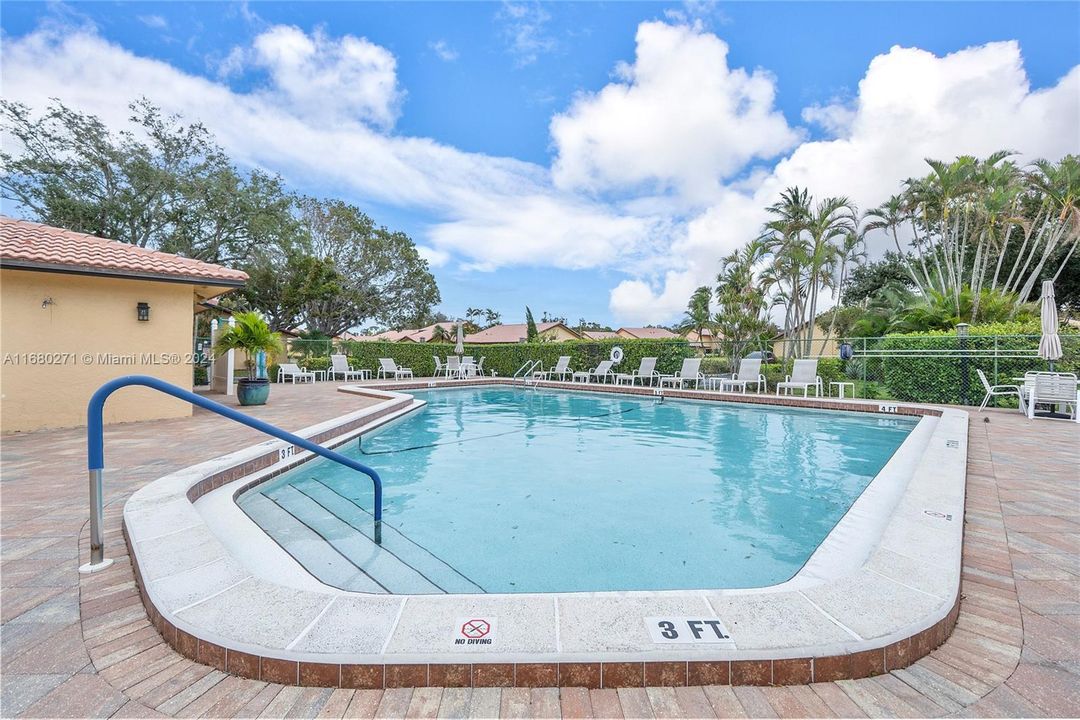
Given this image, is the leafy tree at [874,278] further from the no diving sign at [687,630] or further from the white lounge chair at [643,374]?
the no diving sign at [687,630]

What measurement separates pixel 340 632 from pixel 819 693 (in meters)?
1.76

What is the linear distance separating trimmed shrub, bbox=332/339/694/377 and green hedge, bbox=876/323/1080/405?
5.76m

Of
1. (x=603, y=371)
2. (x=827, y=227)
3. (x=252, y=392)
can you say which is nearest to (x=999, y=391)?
(x=603, y=371)

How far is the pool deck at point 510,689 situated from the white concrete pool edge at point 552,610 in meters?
0.12

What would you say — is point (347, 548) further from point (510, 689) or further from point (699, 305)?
point (699, 305)

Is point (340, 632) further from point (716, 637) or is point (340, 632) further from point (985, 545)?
point (985, 545)

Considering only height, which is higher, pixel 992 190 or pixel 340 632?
pixel 992 190

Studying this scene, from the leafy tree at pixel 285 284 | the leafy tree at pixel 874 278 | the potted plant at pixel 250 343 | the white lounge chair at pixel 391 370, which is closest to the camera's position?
the potted plant at pixel 250 343

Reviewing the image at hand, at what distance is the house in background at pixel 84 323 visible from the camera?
6875 millimetres

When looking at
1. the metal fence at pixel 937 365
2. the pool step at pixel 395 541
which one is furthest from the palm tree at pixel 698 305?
the pool step at pixel 395 541

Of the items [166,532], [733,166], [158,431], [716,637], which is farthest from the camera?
[733,166]

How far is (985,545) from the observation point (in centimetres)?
286

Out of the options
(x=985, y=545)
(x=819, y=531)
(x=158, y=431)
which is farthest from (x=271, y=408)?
(x=985, y=545)

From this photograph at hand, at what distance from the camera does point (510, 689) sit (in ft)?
5.39
